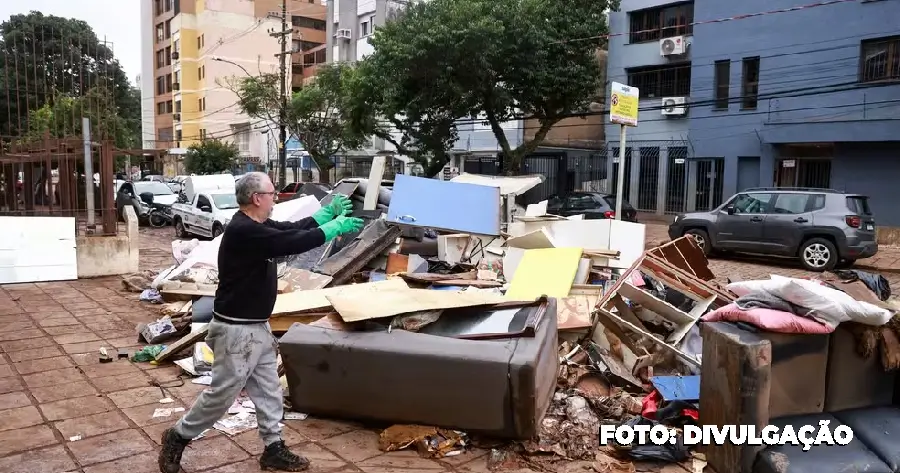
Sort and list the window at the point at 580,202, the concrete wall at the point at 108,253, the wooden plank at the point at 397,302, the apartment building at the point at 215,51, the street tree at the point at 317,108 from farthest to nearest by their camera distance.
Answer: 1. the apartment building at the point at 215,51
2. the street tree at the point at 317,108
3. the window at the point at 580,202
4. the concrete wall at the point at 108,253
5. the wooden plank at the point at 397,302

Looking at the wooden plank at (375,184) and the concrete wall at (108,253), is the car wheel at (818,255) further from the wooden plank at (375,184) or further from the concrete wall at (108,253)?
the concrete wall at (108,253)

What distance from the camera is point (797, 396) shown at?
3.93m

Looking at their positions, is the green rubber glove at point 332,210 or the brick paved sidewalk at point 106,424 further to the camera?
the green rubber glove at point 332,210

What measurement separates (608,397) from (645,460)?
0.86 m

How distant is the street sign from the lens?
32.0 ft

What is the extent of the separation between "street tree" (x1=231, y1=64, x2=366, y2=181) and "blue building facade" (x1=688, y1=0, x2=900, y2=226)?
14.4 meters

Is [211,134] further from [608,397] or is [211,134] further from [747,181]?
[608,397]

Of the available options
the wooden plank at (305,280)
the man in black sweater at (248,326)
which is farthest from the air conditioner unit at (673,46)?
the man in black sweater at (248,326)

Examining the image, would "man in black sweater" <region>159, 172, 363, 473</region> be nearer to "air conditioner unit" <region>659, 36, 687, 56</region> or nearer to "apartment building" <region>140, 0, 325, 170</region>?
"air conditioner unit" <region>659, 36, 687, 56</region>

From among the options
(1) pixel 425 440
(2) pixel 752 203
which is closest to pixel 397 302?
(1) pixel 425 440

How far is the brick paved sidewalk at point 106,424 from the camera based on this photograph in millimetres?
3891

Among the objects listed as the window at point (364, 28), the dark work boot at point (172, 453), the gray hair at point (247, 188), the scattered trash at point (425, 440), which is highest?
the window at point (364, 28)

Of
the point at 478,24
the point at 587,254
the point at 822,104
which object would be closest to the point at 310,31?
the point at 478,24

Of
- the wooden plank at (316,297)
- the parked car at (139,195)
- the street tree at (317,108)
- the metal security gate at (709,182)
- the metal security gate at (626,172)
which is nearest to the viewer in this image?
the wooden plank at (316,297)
